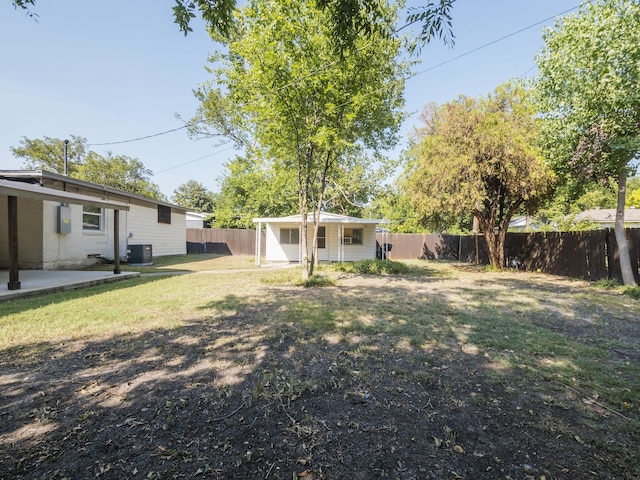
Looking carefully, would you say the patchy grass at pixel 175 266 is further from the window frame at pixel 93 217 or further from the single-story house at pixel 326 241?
the single-story house at pixel 326 241

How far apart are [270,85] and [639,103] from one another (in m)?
8.12

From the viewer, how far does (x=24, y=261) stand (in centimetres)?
977

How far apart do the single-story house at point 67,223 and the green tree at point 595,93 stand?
39.6ft

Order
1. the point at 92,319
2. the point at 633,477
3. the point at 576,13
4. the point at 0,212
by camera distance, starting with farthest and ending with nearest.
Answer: the point at 0,212
the point at 576,13
the point at 92,319
the point at 633,477

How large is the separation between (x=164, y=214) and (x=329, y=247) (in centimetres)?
891

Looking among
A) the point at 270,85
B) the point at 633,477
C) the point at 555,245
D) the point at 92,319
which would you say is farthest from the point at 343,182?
the point at 633,477

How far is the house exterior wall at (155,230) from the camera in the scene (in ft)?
46.6

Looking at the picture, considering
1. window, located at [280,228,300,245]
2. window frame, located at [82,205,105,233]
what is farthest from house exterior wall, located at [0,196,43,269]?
window, located at [280,228,300,245]

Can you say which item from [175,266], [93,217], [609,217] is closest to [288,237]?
[175,266]

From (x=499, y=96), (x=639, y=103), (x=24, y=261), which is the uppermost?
(x=499, y=96)

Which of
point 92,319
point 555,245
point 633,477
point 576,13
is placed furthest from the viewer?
point 555,245

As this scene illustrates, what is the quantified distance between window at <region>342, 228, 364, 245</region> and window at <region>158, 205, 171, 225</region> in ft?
31.5

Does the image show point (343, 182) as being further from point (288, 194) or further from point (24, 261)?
point (24, 261)

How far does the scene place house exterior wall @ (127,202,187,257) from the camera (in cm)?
1422
